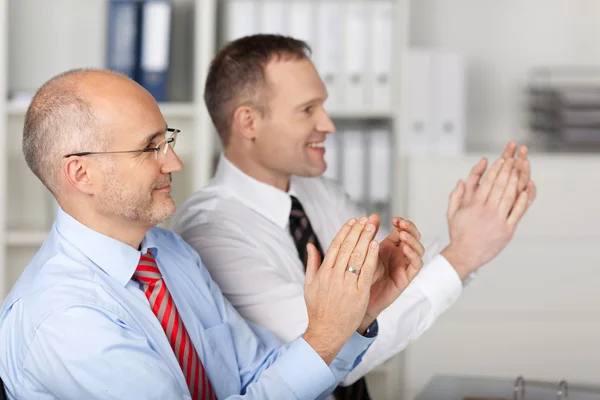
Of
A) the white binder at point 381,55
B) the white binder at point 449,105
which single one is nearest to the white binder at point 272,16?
the white binder at point 381,55

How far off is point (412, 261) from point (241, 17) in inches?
69.4

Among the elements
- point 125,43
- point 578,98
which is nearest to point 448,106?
point 578,98

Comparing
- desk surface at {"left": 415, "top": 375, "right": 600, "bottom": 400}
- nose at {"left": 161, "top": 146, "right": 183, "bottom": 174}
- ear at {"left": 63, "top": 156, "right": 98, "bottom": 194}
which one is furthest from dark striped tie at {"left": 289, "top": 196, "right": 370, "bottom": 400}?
ear at {"left": 63, "top": 156, "right": 98, "bottom": 194}

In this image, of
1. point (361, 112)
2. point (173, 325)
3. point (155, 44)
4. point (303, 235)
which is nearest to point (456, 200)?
point (303, 235)

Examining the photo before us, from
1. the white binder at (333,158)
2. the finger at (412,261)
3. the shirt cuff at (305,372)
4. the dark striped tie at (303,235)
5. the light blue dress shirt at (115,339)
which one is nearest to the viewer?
the light blue dress shirt at (115,339)

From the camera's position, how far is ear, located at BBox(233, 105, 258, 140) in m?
2.21

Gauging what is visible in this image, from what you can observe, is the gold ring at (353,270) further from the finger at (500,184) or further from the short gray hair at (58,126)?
the finger at (500,184)

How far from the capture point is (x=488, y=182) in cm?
194

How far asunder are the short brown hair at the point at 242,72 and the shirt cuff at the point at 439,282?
574 mm

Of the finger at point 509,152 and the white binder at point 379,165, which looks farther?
Answer: the white binder at point 379,165

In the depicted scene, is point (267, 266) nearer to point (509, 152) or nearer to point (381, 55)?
point (509, 152)

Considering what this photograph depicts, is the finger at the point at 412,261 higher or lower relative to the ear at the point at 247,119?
lower

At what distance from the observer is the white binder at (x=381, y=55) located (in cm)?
318

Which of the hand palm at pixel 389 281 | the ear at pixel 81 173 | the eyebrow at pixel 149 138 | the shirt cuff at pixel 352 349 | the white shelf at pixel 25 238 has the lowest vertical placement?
the white shelf at pixel 25 238
